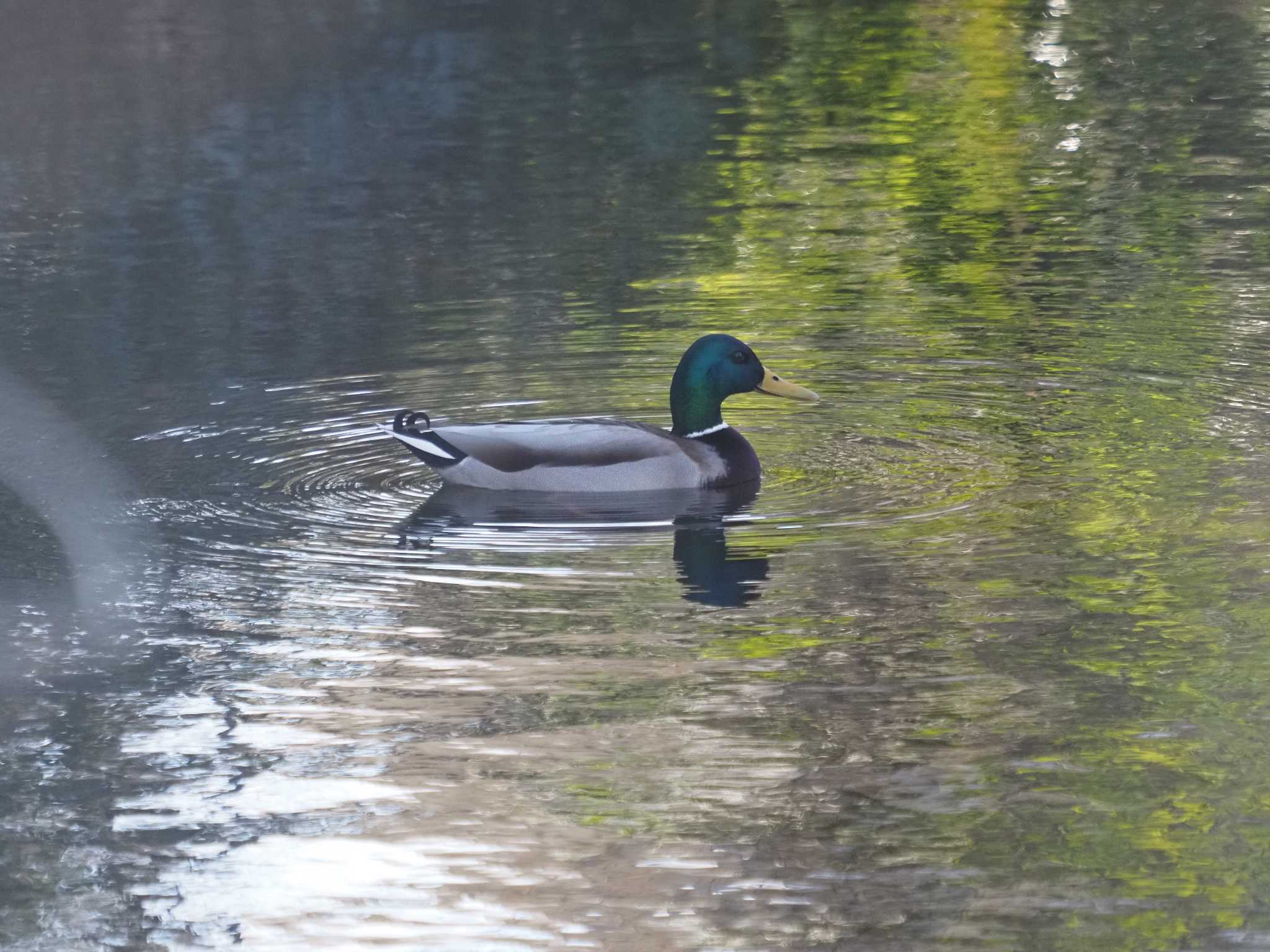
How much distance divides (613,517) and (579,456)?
1.45 ft

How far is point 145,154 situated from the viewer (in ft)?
77.8

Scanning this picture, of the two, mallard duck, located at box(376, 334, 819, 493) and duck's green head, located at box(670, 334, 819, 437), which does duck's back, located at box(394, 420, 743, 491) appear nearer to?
mallard duck, located at box(376, 334, 819, 493)

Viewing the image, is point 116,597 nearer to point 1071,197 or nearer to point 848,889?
point 848,889

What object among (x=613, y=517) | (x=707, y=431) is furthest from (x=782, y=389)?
(x=613, y=517)

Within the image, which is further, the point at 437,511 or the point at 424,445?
the point at 424,445

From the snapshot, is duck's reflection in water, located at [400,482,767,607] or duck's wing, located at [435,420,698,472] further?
duck's wing, located at [435,420,698,472]

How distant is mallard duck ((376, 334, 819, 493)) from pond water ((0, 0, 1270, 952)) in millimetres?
147

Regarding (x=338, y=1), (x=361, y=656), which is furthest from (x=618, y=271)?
(x=338, y=1)

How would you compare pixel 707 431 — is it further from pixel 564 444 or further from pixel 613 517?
pixel 613 517

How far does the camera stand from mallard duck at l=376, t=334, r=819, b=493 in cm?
1056

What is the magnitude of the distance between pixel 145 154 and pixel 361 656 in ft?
54.3

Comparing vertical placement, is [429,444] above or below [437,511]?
above

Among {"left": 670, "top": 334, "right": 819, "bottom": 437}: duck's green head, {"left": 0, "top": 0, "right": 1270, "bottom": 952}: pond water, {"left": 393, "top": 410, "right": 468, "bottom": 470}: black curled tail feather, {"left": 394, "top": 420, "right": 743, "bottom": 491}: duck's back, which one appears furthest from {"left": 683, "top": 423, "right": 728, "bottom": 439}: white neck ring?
{"left": 393, "top": 410, "right": 468, "bottom": 470}: black curled tail feather

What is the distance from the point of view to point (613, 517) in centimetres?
1026
